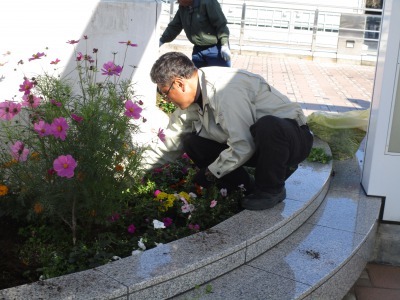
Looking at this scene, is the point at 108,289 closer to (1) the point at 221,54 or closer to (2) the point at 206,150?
(2) the point at 206,150

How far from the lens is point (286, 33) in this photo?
58.8ft

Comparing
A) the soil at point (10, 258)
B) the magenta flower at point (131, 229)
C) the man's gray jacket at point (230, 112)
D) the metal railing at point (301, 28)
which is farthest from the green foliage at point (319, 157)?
the metal railing at point (301, 28)

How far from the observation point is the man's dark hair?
363cm

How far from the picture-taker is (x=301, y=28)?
59.7ft

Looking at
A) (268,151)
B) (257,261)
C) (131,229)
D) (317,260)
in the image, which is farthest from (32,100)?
(317,260)

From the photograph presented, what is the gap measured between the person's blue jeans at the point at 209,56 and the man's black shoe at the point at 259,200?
11.2 feet

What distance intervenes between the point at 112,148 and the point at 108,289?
2.56 ft

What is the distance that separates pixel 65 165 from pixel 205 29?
4391 millimetres

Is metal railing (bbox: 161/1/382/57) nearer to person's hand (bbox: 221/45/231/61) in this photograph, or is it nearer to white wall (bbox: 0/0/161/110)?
person's hand (bbox: 221/45/231/61)

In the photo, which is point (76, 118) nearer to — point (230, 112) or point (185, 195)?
point (230, 112)

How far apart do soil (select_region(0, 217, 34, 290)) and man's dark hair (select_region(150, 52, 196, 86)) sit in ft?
3.95

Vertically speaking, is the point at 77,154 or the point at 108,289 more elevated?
the point at 77,154

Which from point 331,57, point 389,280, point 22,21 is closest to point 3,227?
point 22,21

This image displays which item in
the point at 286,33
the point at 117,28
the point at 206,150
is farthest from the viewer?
the point at 286,33
